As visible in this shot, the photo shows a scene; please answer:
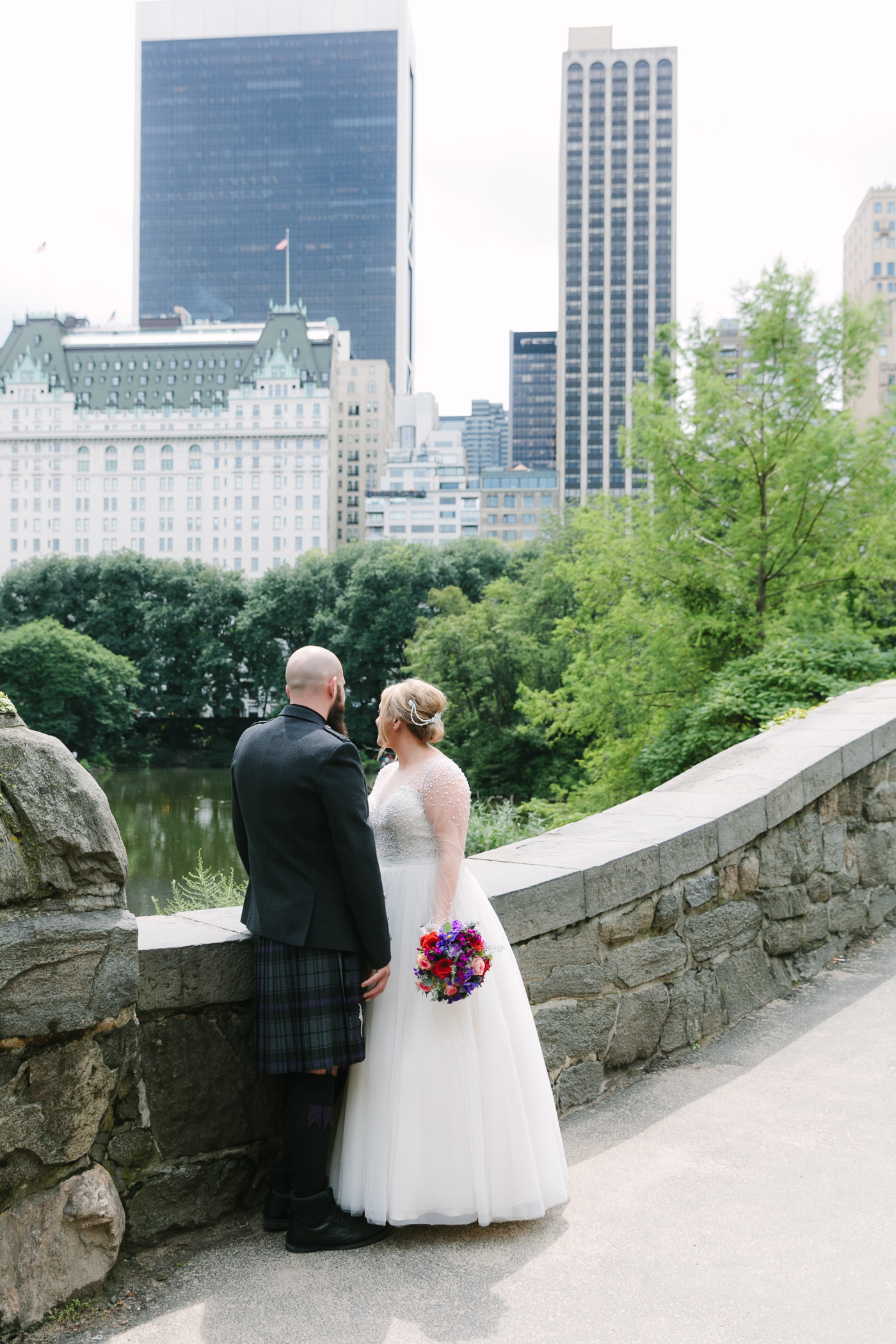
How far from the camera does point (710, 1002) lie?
14.1 ft

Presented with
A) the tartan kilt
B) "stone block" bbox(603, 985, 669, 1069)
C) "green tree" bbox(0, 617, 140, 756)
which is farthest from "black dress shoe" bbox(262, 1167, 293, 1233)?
"green tree" bbox(0, 617, 140, 756)

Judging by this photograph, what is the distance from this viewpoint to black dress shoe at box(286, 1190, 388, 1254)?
9.19 ft

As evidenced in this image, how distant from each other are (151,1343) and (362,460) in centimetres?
13925

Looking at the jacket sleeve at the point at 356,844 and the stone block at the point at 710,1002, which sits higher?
the jacket sleeve at the point at 356,844

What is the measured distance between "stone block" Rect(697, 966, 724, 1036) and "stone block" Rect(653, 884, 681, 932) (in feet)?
1.09

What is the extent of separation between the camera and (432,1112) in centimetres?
284

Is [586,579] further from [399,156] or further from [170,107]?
[170,107]

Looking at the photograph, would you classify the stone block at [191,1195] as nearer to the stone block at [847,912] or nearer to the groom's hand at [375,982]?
the groom's hand at [375,982]

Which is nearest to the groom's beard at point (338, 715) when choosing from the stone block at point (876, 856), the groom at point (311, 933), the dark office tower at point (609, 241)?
the groom at point (311, 933)

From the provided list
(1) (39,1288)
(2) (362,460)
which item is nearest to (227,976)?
(1) (39,1288)

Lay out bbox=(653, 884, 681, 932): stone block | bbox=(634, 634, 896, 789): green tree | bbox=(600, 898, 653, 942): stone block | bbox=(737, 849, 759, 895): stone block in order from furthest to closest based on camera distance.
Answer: bbox=(634, 634, 896, 789): green tree, bbox=(737, 849, 759, 895): stone block, bbox=(653, 884, 681, 932): stone block, bbox=(600, 898, 653, 942): stone block

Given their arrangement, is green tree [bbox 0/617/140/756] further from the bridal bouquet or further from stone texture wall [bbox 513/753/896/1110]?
the bridal bouquet

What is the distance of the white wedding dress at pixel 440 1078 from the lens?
284 cm

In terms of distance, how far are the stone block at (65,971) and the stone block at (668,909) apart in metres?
2.14
